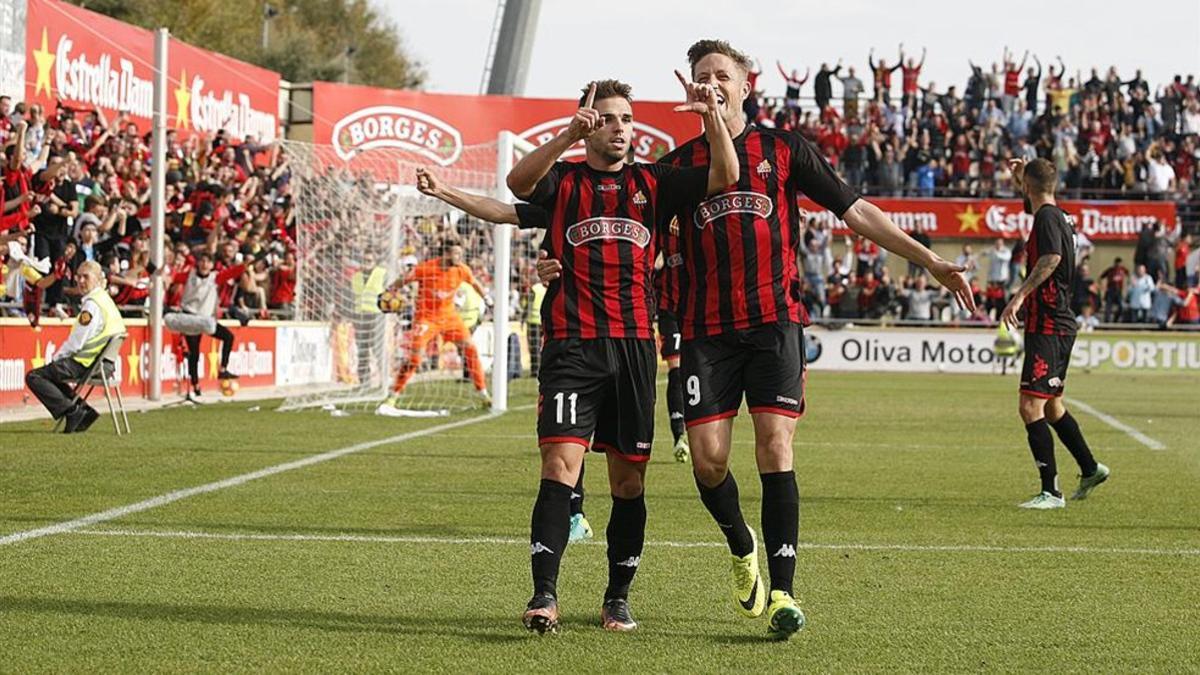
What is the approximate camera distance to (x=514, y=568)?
7590 mm

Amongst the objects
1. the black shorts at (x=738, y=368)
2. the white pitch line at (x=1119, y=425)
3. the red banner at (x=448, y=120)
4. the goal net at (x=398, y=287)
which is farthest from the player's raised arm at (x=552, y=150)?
the red banner at (x=448, y=120)

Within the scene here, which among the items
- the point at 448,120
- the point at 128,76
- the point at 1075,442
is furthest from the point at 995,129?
the point at 1075,442

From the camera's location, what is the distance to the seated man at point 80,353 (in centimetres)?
1513

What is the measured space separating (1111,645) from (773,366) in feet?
4.98

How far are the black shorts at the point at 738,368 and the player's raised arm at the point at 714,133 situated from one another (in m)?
0.55

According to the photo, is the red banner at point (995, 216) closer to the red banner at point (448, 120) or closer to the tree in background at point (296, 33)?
the red banner at point (448, 120)

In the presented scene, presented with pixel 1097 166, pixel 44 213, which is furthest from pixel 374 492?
pixel 1097 166

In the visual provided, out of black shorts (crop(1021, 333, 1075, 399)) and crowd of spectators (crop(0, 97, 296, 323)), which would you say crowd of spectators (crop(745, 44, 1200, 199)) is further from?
black shorts (crop(1021, 333, 1075, 399))

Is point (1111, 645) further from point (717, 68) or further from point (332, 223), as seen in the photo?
point (332, 223)

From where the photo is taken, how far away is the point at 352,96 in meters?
36.0

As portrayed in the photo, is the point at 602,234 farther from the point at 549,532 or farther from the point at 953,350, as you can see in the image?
the point at 953,350

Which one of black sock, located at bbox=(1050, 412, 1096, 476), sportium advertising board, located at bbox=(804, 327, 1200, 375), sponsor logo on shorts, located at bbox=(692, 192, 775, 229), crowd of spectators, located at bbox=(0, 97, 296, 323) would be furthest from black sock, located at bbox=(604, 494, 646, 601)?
sportium advertising board, located at bbox=(804, 327, 1200, 375)

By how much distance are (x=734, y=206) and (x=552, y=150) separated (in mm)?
767

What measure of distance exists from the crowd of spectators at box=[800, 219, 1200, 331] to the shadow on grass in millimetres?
32243
